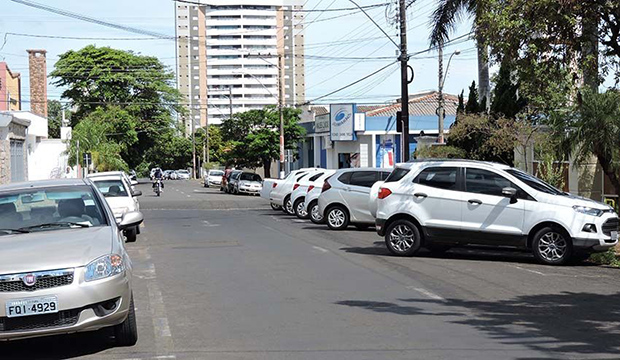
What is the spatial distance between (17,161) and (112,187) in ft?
86.9

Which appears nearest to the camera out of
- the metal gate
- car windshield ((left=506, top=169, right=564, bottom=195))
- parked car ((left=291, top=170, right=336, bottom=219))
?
car windshield ((left=506, top=169, right=564, bottom=195))

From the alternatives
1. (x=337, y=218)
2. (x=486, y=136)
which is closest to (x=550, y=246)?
(x=337, y=218)

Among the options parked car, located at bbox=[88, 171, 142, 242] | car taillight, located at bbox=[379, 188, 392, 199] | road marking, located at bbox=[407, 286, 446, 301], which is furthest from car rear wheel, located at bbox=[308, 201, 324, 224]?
road marking, located at bbox=[407, 286, 446, 301]

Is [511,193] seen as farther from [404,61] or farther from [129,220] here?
[404,61]

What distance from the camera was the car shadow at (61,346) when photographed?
26.1ft

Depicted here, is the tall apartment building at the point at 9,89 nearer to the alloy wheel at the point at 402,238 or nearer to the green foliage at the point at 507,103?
the green foliage at the point at 507,103

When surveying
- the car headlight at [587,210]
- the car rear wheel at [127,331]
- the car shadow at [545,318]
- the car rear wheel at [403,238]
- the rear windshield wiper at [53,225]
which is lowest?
the car shadow at [545,318]

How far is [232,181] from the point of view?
51844mm

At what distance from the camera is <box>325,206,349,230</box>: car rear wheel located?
22.4 m

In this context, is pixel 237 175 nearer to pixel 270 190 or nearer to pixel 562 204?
pixel 270 190

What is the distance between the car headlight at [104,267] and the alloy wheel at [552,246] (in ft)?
30.0

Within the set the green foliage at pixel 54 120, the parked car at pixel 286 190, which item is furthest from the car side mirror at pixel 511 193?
the green foliage at pixel 54 120

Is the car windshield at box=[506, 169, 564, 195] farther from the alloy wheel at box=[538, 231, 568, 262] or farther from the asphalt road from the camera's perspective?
the asphalt road

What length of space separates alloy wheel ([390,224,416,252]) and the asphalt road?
332 mm
